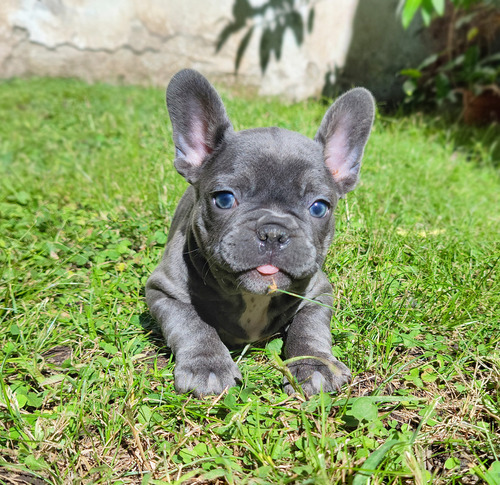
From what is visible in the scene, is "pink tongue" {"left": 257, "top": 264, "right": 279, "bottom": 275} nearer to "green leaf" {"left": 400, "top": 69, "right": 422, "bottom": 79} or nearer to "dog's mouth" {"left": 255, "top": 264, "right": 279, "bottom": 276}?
"dog's mouth" {"left": 255, "top": 264, "right": 279, "bottom": 276}

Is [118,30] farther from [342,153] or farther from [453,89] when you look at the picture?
[342,153]

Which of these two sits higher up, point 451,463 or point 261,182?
point 261,182

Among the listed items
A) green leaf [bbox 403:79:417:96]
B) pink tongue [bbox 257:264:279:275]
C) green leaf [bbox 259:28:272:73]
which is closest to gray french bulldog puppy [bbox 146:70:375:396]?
pink tongue [bbox 257:264:279:275]

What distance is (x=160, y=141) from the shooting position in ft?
21.9

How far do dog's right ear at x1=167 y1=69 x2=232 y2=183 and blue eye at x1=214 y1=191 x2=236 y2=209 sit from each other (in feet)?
1.38

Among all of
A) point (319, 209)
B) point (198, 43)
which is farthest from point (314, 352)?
point (198, 43)

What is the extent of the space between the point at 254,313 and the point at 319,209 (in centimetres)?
77

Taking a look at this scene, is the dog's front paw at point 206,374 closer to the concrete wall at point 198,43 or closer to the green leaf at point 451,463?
the green leaf at point 451,463

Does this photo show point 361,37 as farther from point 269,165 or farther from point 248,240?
point 248,240

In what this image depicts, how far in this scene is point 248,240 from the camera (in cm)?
280

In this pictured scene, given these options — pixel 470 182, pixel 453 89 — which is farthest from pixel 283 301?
pixel 453 89

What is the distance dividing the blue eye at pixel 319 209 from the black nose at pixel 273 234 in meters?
0.46

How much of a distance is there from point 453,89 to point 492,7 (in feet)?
4.94

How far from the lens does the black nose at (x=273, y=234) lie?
9.05ft
